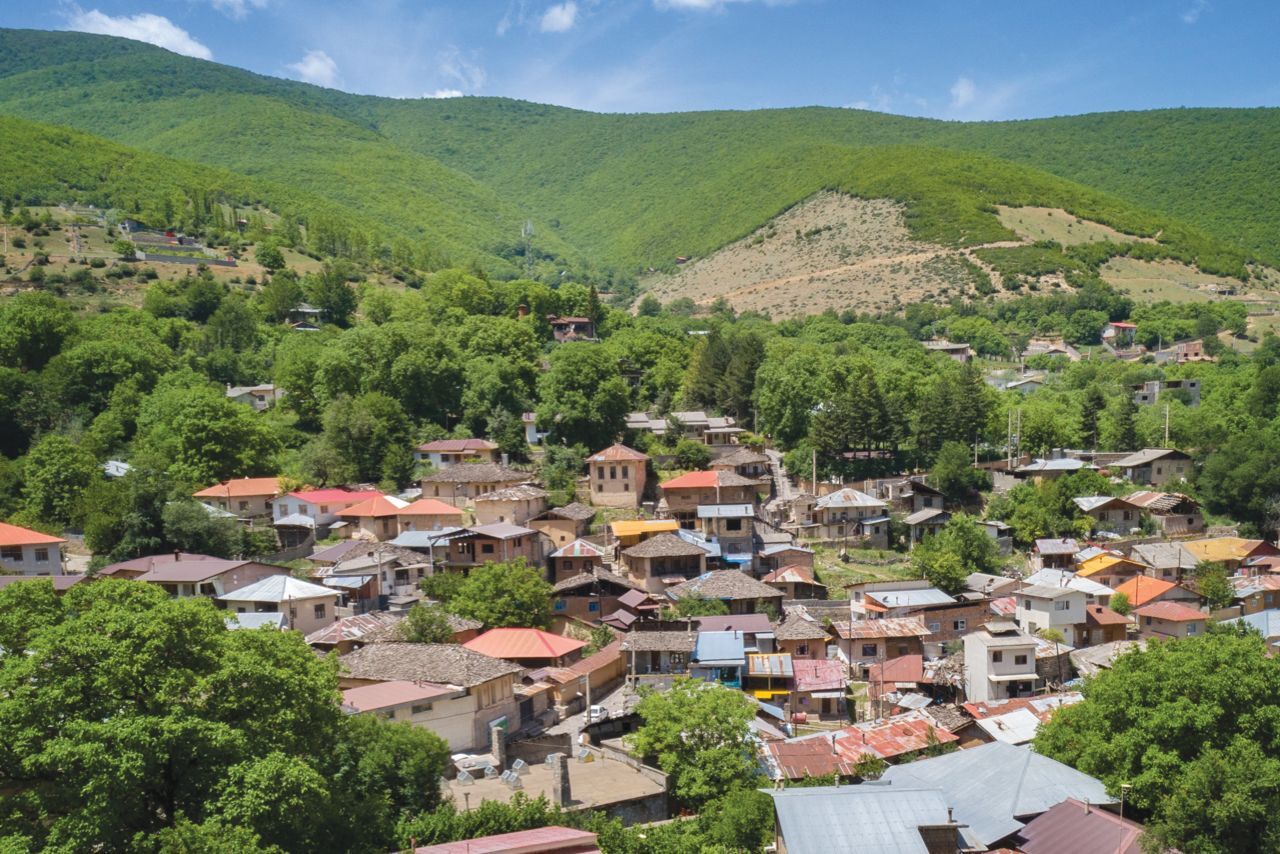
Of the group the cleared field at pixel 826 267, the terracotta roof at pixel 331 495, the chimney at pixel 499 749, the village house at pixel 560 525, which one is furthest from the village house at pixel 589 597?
the cleared field at pixel 826 267

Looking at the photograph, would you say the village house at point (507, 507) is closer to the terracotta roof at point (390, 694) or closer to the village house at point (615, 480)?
the village house at point (615, 480)

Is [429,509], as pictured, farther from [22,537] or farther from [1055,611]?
[1055,611]

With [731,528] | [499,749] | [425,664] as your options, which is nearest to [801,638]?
[731,528]

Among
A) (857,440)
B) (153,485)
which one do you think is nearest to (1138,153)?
(857,440)

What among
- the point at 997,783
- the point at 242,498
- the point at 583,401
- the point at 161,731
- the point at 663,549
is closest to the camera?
the point at 161,731

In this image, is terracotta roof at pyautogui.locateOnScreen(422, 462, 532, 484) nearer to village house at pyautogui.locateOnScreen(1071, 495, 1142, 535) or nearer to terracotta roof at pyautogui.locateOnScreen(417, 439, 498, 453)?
terracotta roof at pyautogui.locateOnScreen(417, 439, 498, 453)

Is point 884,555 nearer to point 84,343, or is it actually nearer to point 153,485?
point 153,485

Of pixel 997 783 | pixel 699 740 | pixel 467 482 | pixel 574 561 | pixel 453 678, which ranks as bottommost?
pixel 997 783
